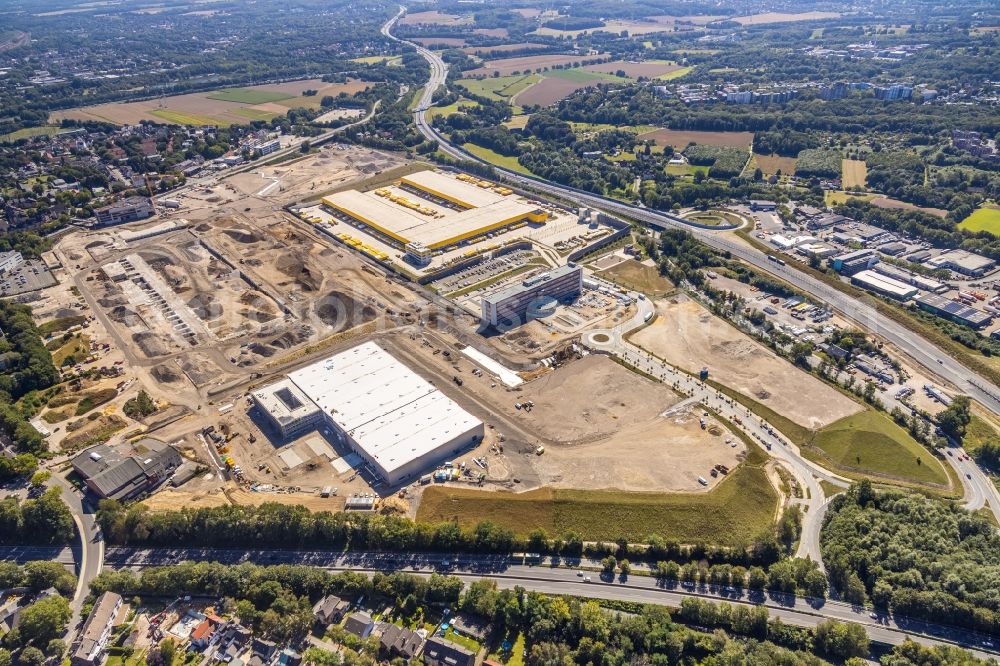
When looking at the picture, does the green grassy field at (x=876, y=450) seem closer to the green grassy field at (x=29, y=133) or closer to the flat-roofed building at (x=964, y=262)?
the flat-roofed building at (x=964, y=262)

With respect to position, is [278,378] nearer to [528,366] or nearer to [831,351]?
[528,366]

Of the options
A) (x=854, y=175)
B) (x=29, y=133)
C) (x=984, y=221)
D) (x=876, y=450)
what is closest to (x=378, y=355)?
(x=876, y=450)

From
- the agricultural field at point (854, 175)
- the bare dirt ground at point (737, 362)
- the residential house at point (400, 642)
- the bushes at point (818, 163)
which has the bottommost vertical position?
the bare dirt ground at point (737, 362)

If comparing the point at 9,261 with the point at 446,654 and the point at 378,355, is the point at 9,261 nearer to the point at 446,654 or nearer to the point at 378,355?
the point at 378,355

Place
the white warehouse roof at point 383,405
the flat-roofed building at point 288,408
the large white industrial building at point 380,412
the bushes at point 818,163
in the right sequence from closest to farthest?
1. the large white industrial building at point 380,412
2. the white warehouse roof at point 383,405
3. the flat-roofed building at point 288,408
4. the bushes at point 818,163

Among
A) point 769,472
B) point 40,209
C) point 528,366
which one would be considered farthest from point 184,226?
point 769,472

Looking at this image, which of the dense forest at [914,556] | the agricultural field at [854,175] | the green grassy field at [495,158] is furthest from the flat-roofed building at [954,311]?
the green grassy field at [495,158]

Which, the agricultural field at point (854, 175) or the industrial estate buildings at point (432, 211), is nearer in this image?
the industrial estate buildings at point (432, 211)
